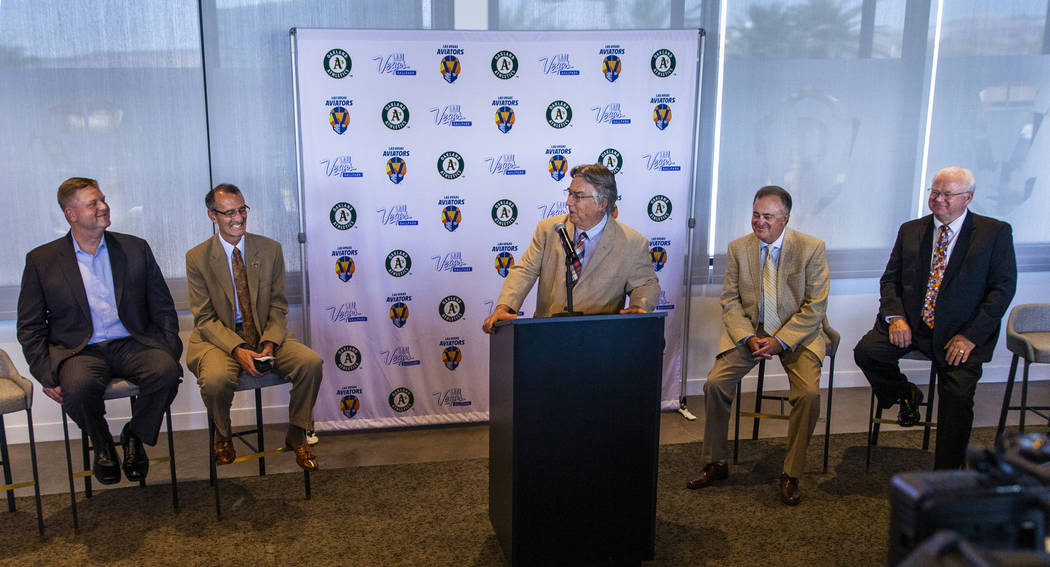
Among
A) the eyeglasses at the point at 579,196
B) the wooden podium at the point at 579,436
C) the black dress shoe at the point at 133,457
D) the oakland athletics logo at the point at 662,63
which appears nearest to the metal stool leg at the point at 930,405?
the wooden podium at the point at 579,436

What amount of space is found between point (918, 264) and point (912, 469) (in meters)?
1.06

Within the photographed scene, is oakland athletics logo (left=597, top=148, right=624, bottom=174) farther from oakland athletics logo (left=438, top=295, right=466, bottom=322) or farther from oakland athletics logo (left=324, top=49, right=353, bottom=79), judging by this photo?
oakland athletics logo (left=324, top=49, right=353, bottom=79)

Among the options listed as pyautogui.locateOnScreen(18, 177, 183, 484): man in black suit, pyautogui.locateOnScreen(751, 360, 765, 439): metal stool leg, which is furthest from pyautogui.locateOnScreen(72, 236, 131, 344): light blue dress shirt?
pyautogui.locateOnScreen(751, 360, 765, 439): metal stool leg

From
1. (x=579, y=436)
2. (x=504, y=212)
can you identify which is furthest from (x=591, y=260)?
(x=504, y=212)

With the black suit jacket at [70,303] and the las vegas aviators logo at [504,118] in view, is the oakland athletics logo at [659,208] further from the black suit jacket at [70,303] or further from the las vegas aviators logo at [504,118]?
the black suit jacket at [70,303]

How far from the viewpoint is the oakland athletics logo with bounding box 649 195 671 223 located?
4480mm

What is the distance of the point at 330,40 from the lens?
404 centimetres

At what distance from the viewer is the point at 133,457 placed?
11.2ft

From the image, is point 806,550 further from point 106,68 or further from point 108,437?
point 106,68

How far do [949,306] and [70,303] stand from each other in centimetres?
420

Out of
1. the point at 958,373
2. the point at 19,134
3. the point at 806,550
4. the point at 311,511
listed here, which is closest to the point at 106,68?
the point at 19,134

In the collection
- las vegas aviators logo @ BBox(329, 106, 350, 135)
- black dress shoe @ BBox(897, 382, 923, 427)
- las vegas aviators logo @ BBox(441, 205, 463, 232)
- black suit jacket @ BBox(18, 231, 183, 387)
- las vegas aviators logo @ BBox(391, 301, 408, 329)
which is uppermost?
las vegas aviators logo @ BBox(329, 106, 350, 135)

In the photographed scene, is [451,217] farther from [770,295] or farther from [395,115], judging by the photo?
[770,295]

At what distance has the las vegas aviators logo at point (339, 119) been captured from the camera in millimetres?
4113
